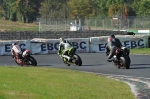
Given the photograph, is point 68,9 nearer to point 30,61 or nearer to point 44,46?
point 44,46

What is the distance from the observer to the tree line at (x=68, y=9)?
89.2 meters

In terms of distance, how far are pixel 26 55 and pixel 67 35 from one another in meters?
15.4

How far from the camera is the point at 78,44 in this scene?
34438 millimetres

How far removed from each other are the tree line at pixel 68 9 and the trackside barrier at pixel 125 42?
4799 cm

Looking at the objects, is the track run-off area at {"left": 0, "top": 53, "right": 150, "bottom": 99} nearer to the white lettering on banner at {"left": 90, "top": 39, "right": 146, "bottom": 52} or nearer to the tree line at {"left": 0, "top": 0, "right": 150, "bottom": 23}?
the white lettering on banner at {"left": 90, "top": 39, "right": 146, "bottom": 52}

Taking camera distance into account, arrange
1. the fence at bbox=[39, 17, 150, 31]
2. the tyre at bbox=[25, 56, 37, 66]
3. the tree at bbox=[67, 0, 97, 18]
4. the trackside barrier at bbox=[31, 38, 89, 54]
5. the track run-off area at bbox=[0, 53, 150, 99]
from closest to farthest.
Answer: the track run-off area at bbox=[0, 53, 150, 99]
the tyre at bbox=[25, 56, 37, 66]
the trackside barrier at bbox=[31, 38, 89, 54]
the fence at bbox=[39, 17, 150, 31]
the tree at bbox=[67, 0, 97, 18]

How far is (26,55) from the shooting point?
24.3 metres

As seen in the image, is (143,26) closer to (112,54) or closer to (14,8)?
(112,54)

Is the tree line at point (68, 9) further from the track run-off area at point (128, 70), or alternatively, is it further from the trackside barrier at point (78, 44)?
the track run-off area at point (128, 70)

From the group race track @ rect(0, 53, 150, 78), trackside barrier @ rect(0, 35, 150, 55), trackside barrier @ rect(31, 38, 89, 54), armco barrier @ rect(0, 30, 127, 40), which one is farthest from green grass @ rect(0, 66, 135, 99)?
armco barrier @ rect(0, 30, 127, 40)

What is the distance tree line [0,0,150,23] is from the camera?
293 ft

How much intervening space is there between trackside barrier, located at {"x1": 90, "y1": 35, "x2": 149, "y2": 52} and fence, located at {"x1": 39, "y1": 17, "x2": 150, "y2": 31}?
20708 millimetres

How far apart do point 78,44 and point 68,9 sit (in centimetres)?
7289

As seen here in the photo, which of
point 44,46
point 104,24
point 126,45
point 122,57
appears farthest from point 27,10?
point 122,57
